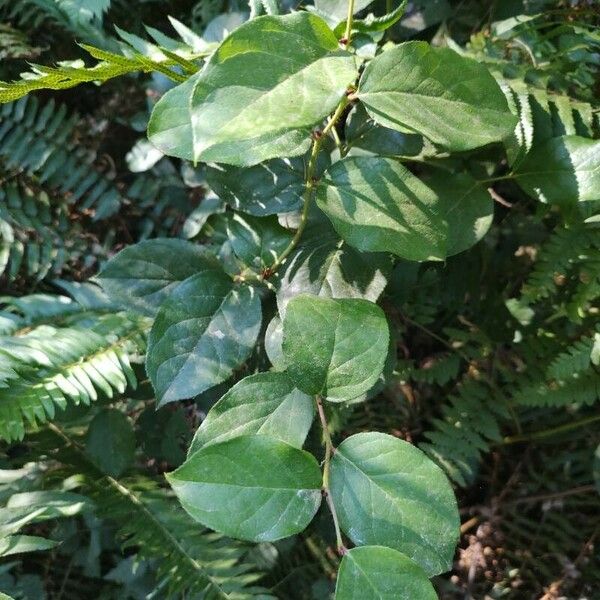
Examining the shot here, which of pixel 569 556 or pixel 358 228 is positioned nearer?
pixel 358 228

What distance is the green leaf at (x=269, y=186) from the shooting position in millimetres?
884

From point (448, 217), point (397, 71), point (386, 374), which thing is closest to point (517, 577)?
point (386, 374)

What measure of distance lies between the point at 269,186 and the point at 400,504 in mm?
460

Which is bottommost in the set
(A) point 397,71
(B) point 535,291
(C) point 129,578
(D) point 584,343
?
(C) point 129,578

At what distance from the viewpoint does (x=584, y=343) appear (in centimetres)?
115

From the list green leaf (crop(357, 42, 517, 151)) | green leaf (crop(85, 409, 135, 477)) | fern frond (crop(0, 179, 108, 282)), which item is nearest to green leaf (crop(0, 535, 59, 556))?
green leaf (crop(85, 409, 135, 477))

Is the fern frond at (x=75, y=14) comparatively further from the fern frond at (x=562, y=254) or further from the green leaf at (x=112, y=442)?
the fern frond at (x=562, y=254)

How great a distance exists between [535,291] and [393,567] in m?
0.68

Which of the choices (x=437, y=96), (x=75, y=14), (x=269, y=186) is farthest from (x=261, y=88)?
(x=75, y=14)

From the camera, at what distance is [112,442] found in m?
1.31

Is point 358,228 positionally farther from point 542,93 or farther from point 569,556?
point 569,556

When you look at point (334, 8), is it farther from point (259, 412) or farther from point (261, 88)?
point (259, 412)

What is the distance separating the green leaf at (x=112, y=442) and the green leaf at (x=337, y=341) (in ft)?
2.33

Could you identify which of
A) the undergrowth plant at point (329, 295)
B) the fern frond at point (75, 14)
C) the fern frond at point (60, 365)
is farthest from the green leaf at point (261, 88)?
the fern frond at point (75, 14)
